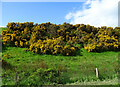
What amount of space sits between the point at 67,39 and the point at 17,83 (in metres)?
12.2

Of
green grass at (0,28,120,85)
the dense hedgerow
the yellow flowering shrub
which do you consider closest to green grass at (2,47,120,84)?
green grass at (0,28,120,85)

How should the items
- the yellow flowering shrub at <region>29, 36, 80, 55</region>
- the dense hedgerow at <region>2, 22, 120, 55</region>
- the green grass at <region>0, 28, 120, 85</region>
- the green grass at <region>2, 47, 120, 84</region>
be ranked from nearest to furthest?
the green grass at <region>0, 28, 120, 85</region> → the green grass at <region>2, 47, 120, 84</region> → the yellow flowering shrub at <region>29, 36, 80, 55</region> → the dense hedgerow at <region>2, 22, 120, 55</region>

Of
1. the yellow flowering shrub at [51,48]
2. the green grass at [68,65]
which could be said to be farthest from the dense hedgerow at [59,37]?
the green grass at [68,65]

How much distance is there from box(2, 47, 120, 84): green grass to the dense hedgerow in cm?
108

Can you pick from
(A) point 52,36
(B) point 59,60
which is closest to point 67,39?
(A) point 52,36

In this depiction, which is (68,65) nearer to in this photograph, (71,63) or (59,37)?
(71,63)

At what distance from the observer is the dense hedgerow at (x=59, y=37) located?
16.2 metres

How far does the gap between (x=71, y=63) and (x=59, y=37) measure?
5.37m

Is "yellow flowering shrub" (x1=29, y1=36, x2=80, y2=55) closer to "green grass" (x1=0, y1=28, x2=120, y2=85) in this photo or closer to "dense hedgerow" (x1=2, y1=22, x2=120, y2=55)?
"dense hedgerow" (x1=2, y1=22, x2=120, y2=55)

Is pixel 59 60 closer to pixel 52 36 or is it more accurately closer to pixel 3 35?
pixel 52 36

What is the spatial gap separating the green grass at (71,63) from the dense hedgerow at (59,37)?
108 cm

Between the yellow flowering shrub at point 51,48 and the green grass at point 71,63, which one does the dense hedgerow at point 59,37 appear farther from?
the green grass at point 71,63

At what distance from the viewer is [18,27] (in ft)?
63.9

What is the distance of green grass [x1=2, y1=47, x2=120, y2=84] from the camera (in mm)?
10738
